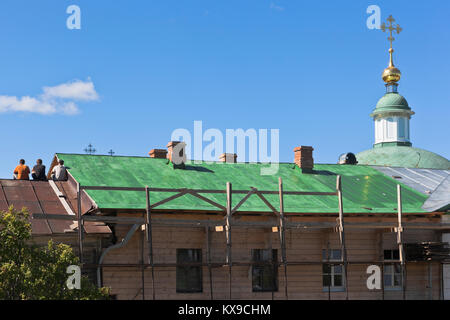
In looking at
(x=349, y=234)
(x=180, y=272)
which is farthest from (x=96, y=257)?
(x=349, y=234)

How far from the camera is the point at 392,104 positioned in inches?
2371

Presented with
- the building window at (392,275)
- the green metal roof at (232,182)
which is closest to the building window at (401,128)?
the green metal roof at (232,182)

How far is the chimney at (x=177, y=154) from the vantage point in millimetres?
30828

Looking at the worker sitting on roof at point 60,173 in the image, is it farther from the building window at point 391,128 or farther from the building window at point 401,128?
the building window at point 401,128

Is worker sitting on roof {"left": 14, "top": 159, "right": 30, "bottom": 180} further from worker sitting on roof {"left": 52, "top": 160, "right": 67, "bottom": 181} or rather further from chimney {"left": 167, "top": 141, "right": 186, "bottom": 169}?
chimney {"left": 167, "top": 141, "right": 186, "bottom": 169}

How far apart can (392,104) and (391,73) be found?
2778 millimetres

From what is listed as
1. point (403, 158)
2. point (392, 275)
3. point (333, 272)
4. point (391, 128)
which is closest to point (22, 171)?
point (333, 272)

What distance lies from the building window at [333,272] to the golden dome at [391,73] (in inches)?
1344

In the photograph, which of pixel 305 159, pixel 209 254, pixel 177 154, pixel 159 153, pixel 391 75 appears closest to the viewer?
pixel 209 254

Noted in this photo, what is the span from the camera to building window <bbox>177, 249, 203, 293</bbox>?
27.2 m

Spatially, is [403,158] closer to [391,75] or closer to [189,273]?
[391,75]
